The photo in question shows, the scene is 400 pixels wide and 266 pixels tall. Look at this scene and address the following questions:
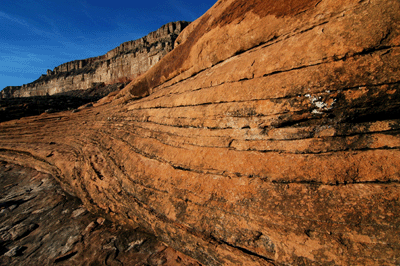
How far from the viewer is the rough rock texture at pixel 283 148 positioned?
1357 millimetres

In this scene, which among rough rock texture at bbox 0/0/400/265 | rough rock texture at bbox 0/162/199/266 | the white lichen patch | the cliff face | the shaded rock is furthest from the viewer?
the cliff face

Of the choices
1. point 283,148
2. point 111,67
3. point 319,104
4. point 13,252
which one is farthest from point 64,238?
point 111,67

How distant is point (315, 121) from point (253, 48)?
4.31ft

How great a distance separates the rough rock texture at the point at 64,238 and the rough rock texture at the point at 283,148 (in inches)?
7.8

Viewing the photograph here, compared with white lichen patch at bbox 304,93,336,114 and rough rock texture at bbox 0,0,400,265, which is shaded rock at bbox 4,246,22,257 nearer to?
rough rock texture at bbox 0,0,400,265

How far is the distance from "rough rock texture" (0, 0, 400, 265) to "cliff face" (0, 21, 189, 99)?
21.4m

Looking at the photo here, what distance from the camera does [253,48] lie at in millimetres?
2471

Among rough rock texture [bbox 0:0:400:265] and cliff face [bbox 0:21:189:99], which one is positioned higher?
cliff face [bbox 0:21:189:99]

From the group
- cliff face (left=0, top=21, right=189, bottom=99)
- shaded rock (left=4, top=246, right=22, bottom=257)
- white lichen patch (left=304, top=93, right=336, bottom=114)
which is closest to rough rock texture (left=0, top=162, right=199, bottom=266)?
shaded rock (left=4, top=246, right=22, bottom=257)

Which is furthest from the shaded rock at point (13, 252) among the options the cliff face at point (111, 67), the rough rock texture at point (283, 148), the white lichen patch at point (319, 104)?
the cliff face at point (111, 67)

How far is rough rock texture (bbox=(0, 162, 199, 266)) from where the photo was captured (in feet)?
7.19

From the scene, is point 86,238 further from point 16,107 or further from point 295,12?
point 16,107

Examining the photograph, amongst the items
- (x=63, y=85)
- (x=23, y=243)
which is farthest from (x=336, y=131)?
(x=63, y=85)

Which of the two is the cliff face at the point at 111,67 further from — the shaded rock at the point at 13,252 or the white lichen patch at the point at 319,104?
the white lichen patch at the point at 319,104
